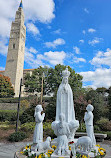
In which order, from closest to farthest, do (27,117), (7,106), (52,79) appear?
(27,117), (7,106), (52,79)

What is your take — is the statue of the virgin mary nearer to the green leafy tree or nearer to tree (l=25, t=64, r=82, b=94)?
tree (l=25, t=64, r=82, b=94)

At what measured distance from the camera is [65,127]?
3865 millimetres

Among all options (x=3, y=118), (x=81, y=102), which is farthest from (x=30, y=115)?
(x=81, y=102)

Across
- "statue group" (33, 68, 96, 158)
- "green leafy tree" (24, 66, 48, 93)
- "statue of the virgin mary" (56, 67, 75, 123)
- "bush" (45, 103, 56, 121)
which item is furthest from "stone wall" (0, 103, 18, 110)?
"statue group" (33, 68, 96, 158)

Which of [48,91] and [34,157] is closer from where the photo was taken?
[34,157]

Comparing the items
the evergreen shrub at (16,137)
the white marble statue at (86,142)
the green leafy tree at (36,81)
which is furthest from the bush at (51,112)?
the green leafy tree at (36,81)

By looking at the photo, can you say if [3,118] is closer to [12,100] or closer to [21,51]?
[12,100]

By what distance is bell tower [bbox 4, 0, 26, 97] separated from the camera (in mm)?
44781

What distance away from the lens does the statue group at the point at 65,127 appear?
12.6ft

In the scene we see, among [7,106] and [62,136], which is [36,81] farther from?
[62,136]

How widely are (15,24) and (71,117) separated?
176ft

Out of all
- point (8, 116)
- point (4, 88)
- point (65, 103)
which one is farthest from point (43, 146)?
point (4, 88)

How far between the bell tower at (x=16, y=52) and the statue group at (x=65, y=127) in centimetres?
4024

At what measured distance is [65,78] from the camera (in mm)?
6328
